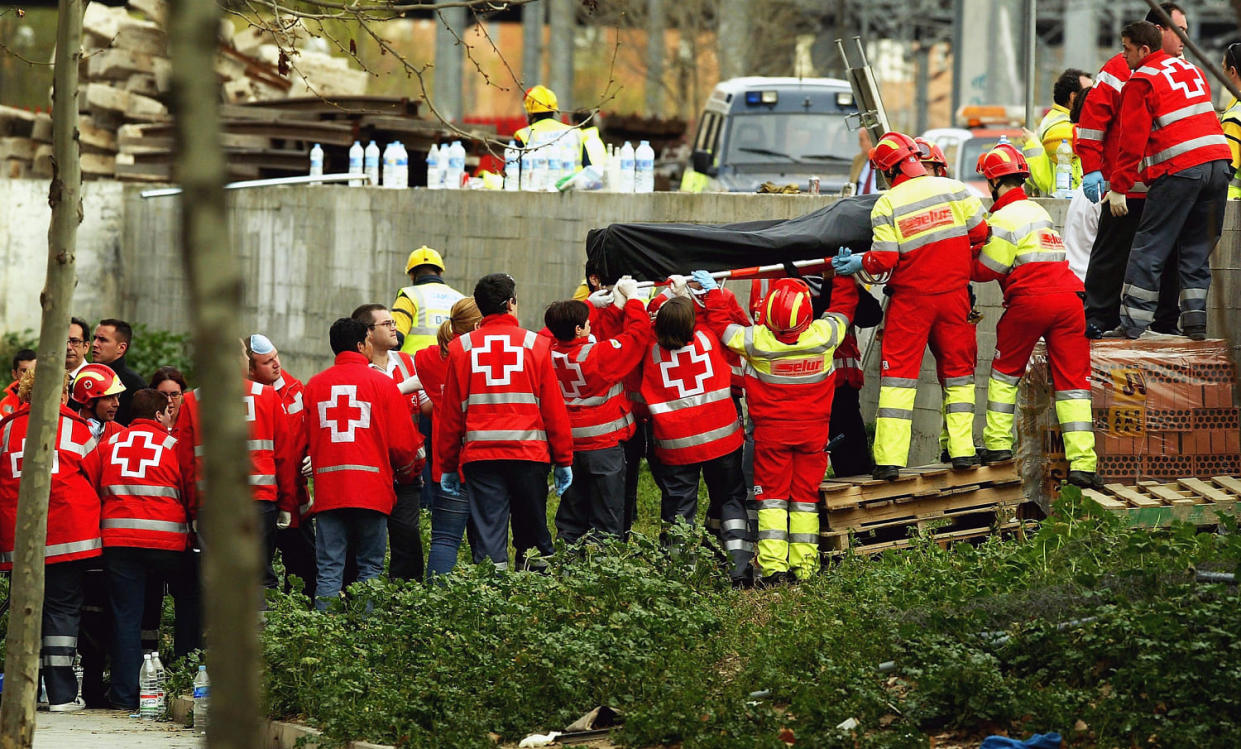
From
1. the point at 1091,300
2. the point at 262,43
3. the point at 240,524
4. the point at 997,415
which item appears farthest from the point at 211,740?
the point at 262,43

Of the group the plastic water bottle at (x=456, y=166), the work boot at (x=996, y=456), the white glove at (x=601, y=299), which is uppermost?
the plastic water bottle at (x=456, y=166)

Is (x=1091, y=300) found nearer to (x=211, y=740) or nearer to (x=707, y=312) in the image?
(x=707, y=312)

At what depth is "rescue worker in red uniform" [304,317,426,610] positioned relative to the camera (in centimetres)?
895

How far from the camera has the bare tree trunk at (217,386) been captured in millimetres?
3250

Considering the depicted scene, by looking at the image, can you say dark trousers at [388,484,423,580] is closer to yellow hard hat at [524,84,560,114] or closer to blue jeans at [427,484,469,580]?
blue jeans at [427,484,469,580]

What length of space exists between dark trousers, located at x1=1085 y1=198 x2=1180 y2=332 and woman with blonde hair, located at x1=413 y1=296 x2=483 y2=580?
386cm

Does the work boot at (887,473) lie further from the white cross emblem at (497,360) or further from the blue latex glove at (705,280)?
the white cross emblem at (497,360)

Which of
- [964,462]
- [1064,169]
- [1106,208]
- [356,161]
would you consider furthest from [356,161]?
[964,462]

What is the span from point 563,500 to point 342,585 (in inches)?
55.3

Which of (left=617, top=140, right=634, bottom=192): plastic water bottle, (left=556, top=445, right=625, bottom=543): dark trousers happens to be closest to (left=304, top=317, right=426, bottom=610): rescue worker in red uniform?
(left=556, top=445, right=625, bottom=543): dark trousers

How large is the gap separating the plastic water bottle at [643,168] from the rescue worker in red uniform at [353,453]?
555 centimetres

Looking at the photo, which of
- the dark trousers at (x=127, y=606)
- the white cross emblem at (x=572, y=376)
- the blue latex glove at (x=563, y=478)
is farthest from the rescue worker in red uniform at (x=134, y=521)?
the white cross emblem at (x=572, y=376)

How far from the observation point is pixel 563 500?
9953mm

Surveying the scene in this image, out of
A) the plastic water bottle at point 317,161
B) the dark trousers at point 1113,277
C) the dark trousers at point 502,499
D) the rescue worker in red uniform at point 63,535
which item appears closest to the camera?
the rescue worker in red uniform at point 63,535
